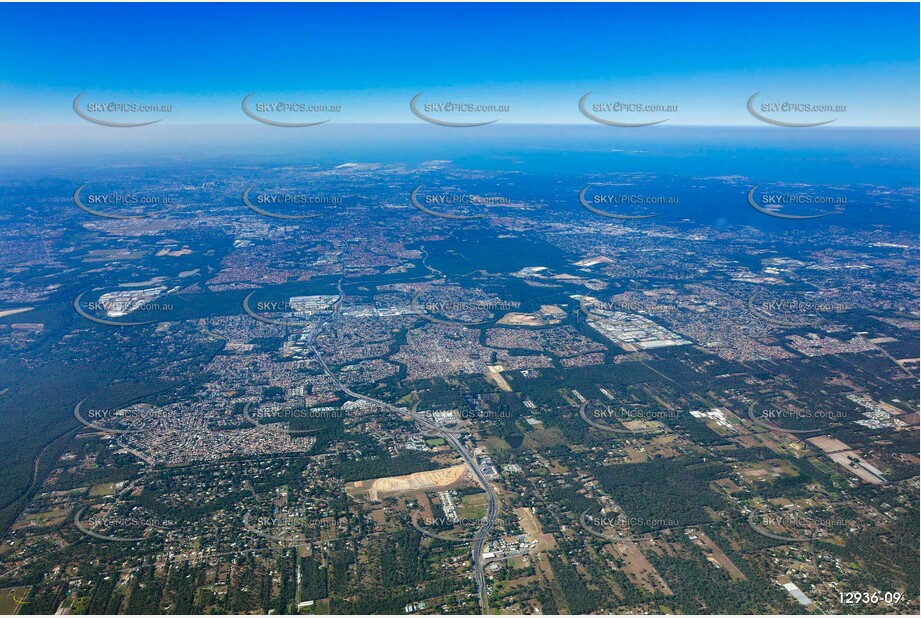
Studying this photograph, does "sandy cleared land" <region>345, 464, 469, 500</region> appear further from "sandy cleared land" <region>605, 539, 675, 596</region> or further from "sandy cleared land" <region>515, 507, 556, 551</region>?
"sandy cleared land" <region>605, 539, 675, 596</region>

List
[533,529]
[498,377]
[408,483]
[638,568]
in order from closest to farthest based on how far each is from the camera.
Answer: [638,568], [533,529], [408,483], [498,377]

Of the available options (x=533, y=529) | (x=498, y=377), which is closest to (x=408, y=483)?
(x=533, y=529)

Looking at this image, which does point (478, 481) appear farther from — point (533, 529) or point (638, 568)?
point (638, 568)

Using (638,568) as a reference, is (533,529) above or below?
above

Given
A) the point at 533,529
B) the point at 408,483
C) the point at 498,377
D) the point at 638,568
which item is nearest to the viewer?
the point at 638,568

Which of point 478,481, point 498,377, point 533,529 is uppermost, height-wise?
point 498,377

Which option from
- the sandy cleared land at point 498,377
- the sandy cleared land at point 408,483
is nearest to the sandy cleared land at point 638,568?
the sandy cleared land at point 408,483

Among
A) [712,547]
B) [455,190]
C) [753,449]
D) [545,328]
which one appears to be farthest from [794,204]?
[712,547]

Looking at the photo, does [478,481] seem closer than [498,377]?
Yes

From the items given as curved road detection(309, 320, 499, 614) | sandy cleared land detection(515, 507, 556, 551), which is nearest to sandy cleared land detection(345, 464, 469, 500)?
curved road detection(309, 320, 499, 614)

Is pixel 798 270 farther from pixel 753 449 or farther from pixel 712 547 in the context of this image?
pixel 712 547
